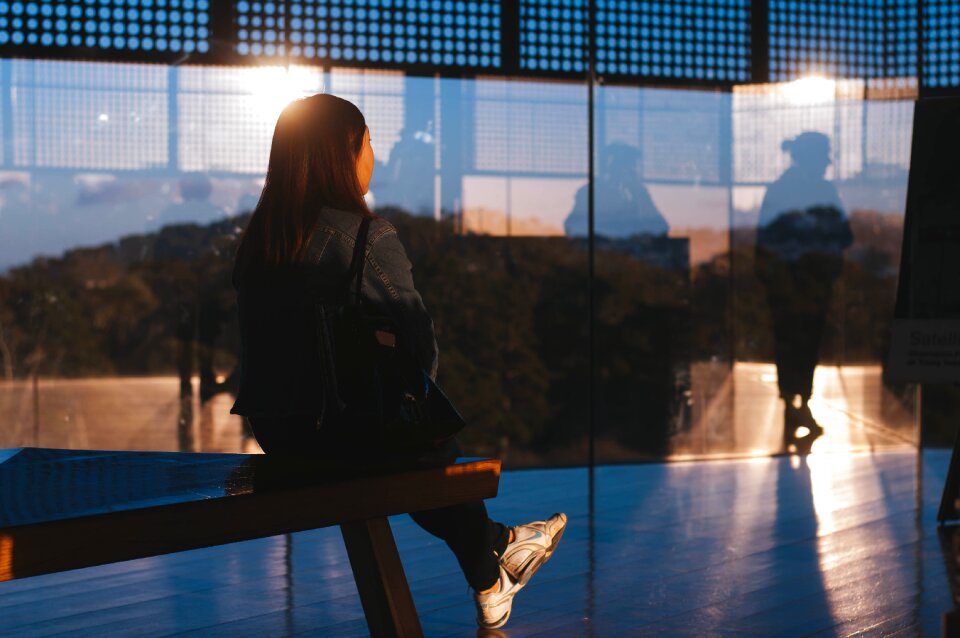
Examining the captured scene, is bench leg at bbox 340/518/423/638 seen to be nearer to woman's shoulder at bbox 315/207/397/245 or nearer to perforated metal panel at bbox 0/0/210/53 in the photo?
woman's shoulder at bbox 315/207/397/245

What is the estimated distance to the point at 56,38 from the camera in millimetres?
5145

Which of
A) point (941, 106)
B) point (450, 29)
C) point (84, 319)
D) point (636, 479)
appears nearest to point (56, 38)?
point (84, 319)

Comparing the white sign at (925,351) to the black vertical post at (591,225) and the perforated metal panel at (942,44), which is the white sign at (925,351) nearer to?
the black vertical post at (591,225)

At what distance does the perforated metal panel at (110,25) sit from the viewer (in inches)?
201

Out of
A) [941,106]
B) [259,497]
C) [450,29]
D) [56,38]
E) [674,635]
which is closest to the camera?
[259,497]

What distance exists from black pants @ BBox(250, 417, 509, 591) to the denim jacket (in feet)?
0.15

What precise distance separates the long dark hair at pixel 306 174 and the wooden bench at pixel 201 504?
42cm

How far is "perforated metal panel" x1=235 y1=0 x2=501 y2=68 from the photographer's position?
5328mm

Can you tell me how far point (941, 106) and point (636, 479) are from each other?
197 centimetres

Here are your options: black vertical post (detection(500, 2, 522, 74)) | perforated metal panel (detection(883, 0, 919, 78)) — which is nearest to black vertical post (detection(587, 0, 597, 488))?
black vertical post (detection(500, 2, 522, 74))

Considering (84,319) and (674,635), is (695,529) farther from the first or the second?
(84,319)

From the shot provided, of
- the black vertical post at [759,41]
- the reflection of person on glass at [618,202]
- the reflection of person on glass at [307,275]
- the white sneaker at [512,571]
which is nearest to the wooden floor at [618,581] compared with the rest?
the white sneaker at [512,571]

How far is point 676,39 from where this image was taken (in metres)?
5.96

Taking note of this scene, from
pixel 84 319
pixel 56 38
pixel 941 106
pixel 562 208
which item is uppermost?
pixel 56 38
